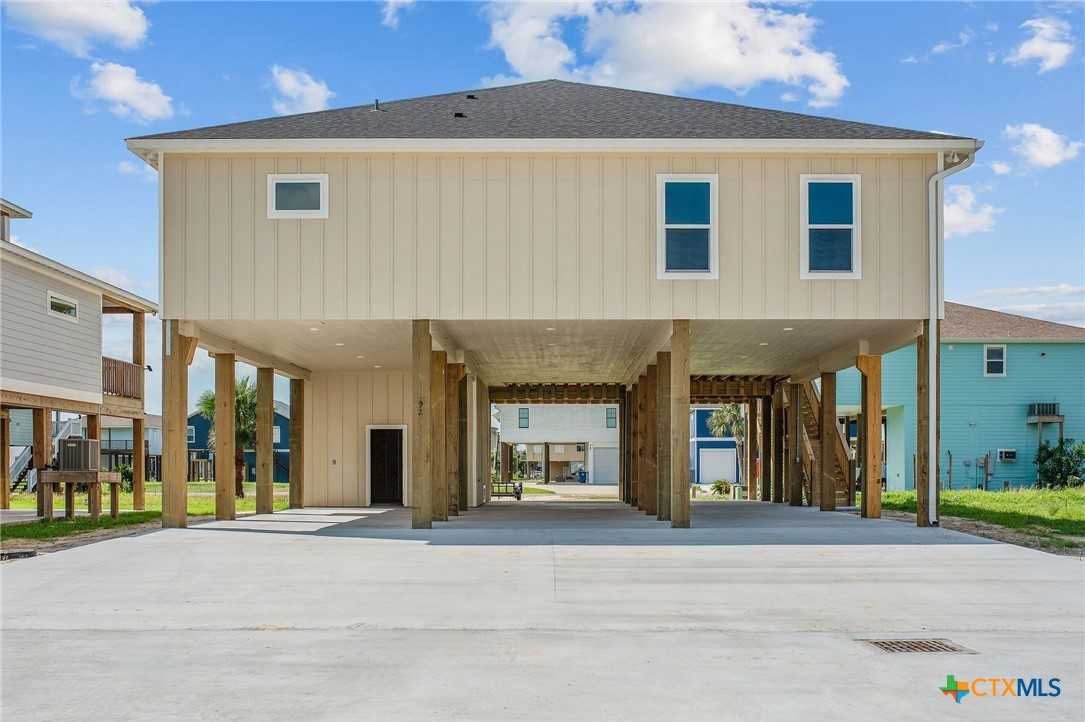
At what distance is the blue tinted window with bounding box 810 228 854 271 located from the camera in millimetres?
15320

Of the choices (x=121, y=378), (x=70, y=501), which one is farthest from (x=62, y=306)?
(x=70, y=501)

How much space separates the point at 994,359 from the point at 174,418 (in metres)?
28.3

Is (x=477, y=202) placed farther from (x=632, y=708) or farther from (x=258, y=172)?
(x=632, y=708)

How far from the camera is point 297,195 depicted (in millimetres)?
15234

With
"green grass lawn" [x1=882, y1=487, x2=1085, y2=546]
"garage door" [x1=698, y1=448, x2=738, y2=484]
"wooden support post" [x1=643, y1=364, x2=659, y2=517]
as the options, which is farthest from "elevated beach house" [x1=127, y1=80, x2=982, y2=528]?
"garage door" [x1=698, y1=448, x2=738, y2=484]

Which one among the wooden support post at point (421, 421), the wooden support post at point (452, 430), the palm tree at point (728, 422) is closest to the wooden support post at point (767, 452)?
the wooden support post at point (452, 430)

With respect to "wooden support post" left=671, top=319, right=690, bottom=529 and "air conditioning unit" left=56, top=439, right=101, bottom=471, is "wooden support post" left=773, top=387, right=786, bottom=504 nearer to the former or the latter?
"wooden support post" left=671, top=319, right=690, bottom=529

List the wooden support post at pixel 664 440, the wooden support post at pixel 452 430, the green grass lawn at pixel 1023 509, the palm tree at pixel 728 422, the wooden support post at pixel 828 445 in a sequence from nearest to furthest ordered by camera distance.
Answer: the green grass lawn at pixel 1023 509
the wooden support post at pixel 664 440
the wooden support post at pixel 452 430
the wooden support post at pixel 828 445
the palm tree at pixel 728 422

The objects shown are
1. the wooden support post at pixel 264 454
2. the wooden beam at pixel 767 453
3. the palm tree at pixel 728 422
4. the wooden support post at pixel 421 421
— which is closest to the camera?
the wooden support post at pixel 421 421

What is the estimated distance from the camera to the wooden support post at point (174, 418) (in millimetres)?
15148

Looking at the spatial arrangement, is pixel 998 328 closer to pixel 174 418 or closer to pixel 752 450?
pixel 752 450

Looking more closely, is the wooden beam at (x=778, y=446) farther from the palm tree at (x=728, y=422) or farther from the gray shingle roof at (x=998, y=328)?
the palm tree at (x=728, y=422)

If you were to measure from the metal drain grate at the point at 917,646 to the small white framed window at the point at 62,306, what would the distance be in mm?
19800

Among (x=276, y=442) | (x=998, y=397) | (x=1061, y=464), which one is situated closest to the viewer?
(x=1061, y=464)
